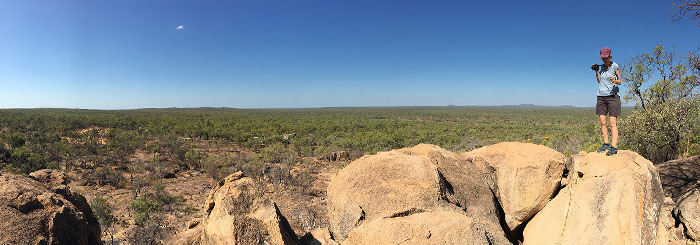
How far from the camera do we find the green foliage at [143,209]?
14.4 meters

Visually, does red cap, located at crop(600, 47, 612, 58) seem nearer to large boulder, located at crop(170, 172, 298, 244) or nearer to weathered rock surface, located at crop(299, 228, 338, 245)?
weathered rock surface, located at crop(299, 228, 338, 245)

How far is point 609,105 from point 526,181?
2.87 meters

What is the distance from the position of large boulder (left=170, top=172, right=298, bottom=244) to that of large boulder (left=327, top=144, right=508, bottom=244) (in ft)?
4.61

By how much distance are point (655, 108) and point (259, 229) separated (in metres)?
21.7

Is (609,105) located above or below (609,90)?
below

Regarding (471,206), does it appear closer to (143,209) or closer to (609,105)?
(609,105)

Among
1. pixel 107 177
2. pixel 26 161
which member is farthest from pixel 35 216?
pixel 26 161

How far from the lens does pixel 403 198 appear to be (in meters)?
6.75

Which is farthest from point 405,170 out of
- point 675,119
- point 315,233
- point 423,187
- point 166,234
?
point 675,119

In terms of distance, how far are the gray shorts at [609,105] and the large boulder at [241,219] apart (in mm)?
8620

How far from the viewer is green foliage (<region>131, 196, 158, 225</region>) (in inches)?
566

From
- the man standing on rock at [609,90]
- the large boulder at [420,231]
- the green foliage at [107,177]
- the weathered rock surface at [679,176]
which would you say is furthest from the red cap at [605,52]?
the green foliage at [107,177]

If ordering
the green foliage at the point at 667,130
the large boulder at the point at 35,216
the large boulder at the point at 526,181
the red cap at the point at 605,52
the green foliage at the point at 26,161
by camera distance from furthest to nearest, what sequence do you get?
the green foliage at the point at 26,161 → the green foliage at the point at 667,130 → the large boulder at the point at 526,181 → the red cap at the point at 605,52 → the large boulder at the point at 35,216

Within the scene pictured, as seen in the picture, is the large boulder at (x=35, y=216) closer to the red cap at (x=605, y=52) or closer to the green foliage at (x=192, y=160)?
the red cap at (x=605, y=52)
